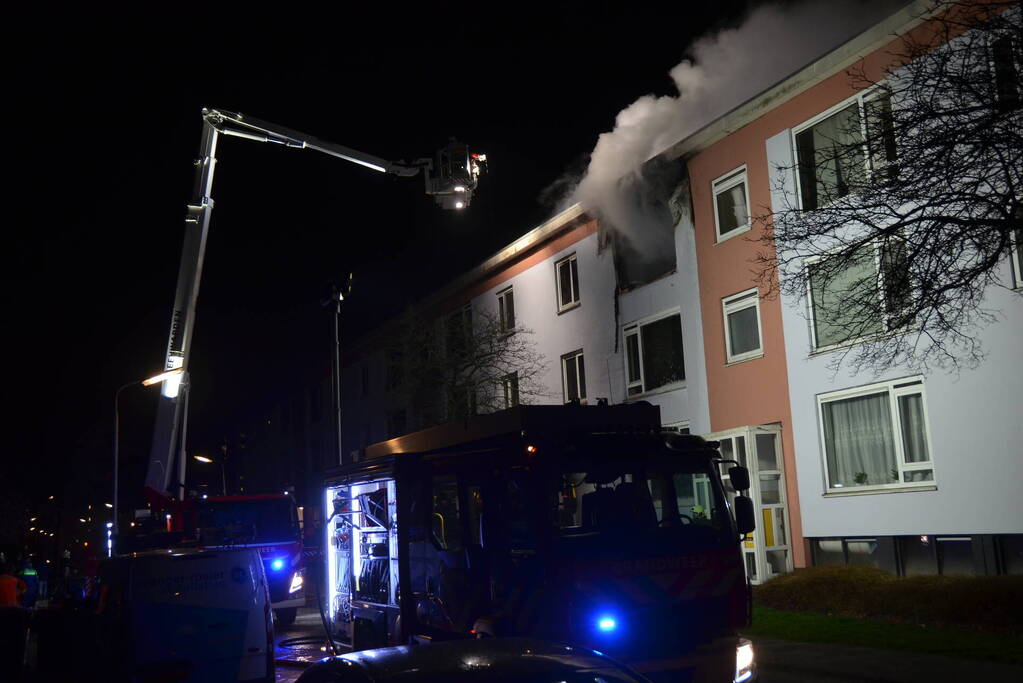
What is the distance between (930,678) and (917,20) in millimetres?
10969

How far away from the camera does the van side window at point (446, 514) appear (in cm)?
970

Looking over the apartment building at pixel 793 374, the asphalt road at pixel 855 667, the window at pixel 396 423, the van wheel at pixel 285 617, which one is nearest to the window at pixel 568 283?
the apartment building at pixel 793 374

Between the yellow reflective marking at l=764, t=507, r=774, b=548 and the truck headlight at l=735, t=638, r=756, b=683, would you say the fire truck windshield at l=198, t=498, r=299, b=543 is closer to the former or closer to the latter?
the yellow reflective marking at l=764, t=507, r=774, b=548

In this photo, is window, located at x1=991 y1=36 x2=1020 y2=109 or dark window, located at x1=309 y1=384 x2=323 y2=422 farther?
dark window, located at x1=309 y1=384 x2=323 y2=422

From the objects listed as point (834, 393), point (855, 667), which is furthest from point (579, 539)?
point (834, 393)

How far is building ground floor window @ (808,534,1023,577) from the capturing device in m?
15.0

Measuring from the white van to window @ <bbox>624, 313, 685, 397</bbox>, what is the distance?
570 inches

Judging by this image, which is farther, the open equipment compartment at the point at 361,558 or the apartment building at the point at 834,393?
the apartment building at the point at 834,393

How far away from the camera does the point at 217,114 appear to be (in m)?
20.2

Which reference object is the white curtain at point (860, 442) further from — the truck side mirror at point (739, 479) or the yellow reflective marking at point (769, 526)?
the truck side mirror at point (739, 479)

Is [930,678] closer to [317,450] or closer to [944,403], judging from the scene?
[944,403]

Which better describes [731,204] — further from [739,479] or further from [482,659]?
[482,659]

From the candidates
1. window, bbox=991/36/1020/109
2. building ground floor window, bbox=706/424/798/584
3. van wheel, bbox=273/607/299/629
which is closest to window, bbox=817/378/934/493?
building ground floor window, bbox=706/424/798/584

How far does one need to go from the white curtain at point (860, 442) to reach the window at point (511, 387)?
10.3 meters
